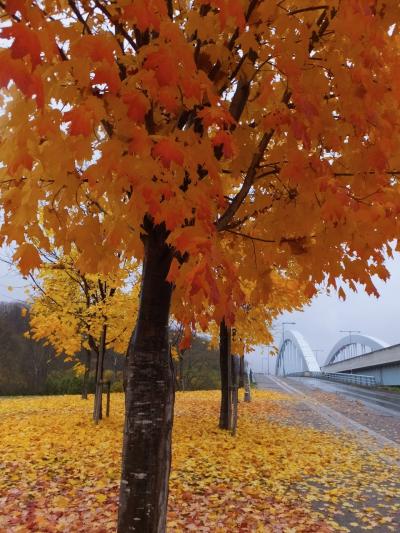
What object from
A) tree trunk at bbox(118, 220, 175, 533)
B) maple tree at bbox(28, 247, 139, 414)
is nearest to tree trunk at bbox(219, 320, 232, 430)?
maple tree at bbox(28, 247, 139, 414)

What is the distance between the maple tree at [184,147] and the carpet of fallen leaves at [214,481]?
2255mm

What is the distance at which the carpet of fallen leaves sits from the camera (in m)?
5.33

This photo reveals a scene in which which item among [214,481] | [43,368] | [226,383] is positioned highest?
[43,368]

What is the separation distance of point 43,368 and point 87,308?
23.6 metres

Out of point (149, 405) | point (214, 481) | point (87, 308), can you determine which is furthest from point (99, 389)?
point (149, 405)

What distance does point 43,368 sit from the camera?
113 feet

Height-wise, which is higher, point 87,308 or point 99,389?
point 87,308

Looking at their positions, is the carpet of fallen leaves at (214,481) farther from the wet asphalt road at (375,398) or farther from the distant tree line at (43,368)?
the distant tree line at (43,368)

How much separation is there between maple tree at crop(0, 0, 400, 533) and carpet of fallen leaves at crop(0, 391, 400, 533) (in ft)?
7.40

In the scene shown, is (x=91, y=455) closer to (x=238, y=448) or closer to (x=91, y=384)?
(x=238, y=448)

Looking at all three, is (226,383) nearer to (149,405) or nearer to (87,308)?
(87,308)

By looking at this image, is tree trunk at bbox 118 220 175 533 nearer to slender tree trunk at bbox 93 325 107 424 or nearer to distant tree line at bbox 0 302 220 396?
slender tree trunk at bbox 93 325 107 424

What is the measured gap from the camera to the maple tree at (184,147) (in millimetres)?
2502

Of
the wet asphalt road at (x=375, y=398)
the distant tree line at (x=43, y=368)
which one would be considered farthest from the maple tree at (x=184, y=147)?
the distant tree line at (x=43, y=368)
